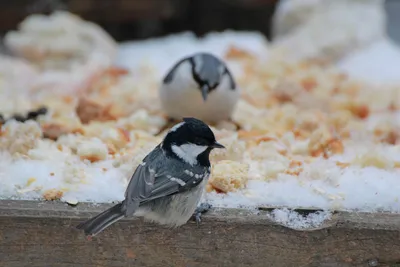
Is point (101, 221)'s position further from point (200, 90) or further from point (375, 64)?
point (375, 64)

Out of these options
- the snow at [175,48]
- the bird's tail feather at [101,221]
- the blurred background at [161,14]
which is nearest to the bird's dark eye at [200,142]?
the bird's tail feather at [101,221]

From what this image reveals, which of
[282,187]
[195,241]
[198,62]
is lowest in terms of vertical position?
[195,241]

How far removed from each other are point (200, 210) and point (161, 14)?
120 inches

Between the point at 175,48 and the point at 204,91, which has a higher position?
the point at 204,91

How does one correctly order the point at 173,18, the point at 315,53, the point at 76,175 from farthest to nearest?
the point at 173,18 < the point at 315,53 < the point at 76,175

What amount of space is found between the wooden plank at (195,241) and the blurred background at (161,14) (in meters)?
2.77

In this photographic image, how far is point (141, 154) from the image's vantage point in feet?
7.04

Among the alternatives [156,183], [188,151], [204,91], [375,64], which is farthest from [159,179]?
[375,64]

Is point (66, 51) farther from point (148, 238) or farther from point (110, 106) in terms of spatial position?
point (148, 238)

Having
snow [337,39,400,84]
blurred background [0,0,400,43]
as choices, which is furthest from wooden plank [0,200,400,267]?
blurred background [0,0,400,43]

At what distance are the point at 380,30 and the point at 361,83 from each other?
2.03ft

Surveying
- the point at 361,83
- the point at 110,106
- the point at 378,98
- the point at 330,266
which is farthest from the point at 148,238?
the point at 361,83

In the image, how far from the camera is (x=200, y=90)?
2.72 meters

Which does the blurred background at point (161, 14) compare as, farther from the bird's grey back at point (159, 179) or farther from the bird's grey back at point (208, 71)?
the bird's grey back at point (159, 179)
